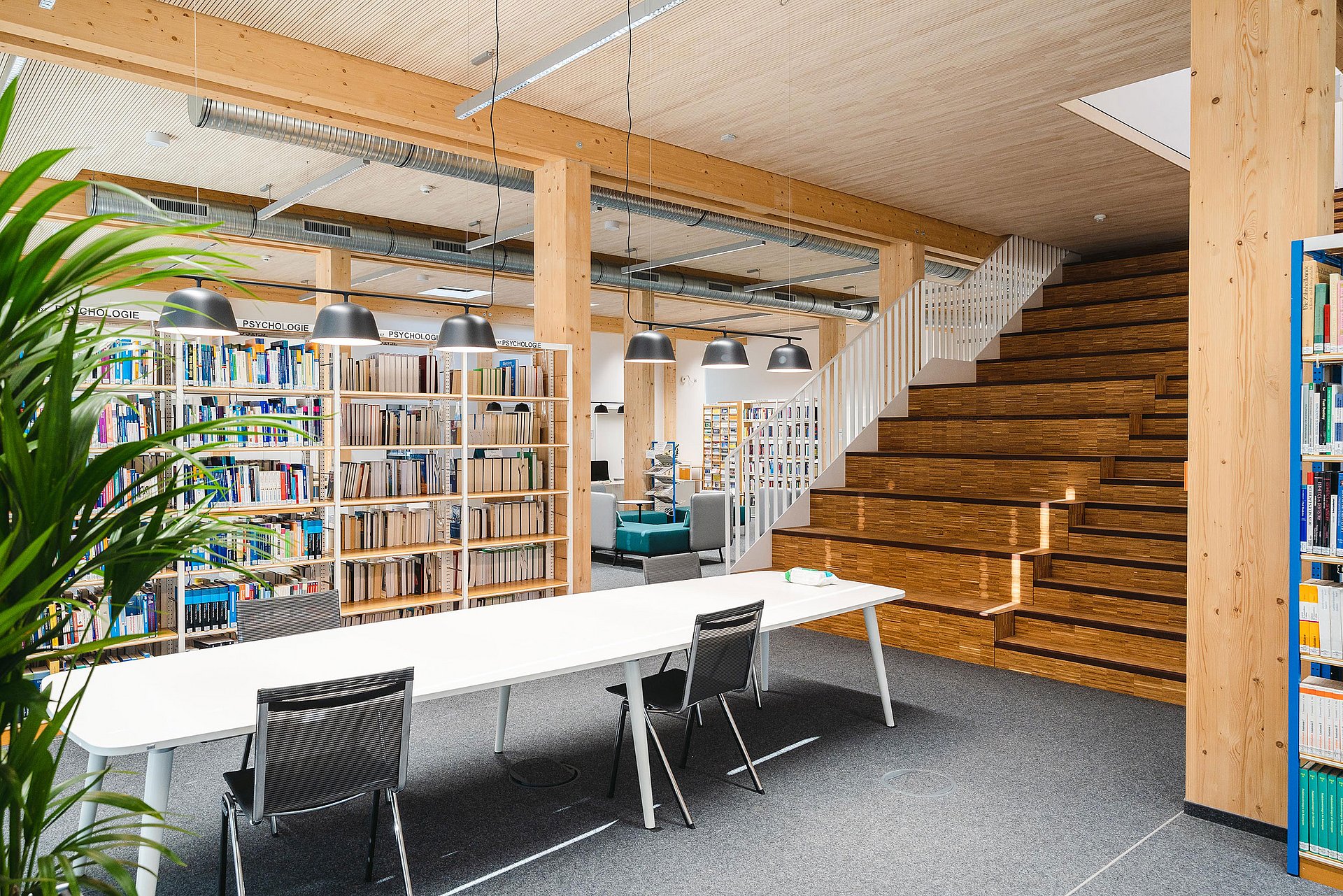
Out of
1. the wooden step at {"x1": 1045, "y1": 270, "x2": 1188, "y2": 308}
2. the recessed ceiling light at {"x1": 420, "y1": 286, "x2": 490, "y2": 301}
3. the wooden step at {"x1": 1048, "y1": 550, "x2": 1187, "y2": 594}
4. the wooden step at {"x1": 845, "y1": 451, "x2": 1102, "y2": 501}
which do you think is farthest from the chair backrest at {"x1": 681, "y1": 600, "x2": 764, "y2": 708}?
the recessed ceiling light at {"x1": 420, "y1": 286, "x2": 490, "y2": 301}

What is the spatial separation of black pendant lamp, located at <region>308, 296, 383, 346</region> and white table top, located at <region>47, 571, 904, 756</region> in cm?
173

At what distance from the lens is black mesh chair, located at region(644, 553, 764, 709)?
5168mm

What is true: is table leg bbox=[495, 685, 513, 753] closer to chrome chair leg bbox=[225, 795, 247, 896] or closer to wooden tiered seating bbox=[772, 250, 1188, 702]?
chrome chair leg bbox=[225, 795, 247, 896]

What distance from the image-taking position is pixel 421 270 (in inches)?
462

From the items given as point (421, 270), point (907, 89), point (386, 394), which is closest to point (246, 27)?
point (386, 394)

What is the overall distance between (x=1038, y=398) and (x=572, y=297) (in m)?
4.73

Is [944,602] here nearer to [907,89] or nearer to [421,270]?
[907,89]

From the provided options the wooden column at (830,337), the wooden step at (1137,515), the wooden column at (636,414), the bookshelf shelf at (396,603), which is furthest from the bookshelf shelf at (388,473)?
the wooden column at (830,337)

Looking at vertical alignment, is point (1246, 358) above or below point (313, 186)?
below

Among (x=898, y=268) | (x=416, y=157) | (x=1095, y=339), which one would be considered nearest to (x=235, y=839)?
(x=416, y=157)

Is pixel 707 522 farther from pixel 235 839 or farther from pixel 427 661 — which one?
pixel 235 839

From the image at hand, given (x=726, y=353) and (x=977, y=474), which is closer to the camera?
(x=726, y=353)

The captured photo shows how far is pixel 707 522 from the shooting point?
1081 centimetres

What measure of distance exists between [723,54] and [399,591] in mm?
4159
